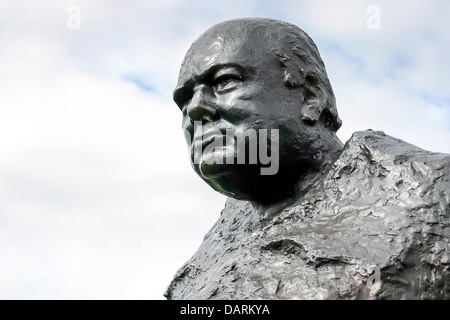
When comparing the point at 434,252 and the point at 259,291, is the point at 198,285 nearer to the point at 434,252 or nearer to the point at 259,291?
the point at 259,291

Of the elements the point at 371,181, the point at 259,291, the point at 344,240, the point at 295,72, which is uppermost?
the point at 295,72

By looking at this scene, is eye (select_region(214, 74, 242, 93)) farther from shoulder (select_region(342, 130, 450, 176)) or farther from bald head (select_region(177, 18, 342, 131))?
shoulder (select_region(342, 130, 450, 176))

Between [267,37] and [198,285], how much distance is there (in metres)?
1.55

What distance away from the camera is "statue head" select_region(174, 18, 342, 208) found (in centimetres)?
490

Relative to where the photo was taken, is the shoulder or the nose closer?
the shoulder

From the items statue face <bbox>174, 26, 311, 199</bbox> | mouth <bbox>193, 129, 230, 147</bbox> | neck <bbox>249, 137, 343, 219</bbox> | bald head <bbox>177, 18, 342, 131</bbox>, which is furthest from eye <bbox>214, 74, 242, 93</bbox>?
neck <bbox>249, 137, 343, 219</bbox>

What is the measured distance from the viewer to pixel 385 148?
16.0ft

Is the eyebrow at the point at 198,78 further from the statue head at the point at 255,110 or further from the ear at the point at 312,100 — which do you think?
the ear at the point at 312,100

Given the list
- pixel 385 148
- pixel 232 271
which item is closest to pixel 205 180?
pixel 232 271

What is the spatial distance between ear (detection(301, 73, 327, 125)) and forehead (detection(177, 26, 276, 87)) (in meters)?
0.30
